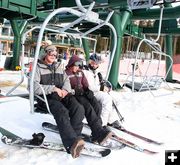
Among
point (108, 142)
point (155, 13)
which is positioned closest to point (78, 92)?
point (108, 142)

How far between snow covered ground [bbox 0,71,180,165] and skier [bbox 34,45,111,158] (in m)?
0.30

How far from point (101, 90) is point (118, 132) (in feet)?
2.46

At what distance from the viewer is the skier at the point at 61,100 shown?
376cm

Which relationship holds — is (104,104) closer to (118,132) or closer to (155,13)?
(118,132)

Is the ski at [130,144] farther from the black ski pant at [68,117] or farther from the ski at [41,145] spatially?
the black ski pant at [68,117]

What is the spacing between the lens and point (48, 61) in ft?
13.9

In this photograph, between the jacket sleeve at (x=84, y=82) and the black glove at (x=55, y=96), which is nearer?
the black glove at (x=55, y=96)

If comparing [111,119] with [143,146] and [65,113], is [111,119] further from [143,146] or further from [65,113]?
[65,113]

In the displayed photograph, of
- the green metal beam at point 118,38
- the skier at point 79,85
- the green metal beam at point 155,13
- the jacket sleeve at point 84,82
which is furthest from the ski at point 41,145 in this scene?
the green metal beam at point 155,13

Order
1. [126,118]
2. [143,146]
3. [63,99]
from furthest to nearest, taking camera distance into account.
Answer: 1. [126,118]
2. [143,146]
3. [63,99]

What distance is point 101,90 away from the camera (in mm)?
5262

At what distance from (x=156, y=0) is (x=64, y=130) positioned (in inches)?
229

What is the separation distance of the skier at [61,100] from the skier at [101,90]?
56 centimetres

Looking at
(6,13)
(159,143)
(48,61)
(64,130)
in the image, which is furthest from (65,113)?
(6,13)
